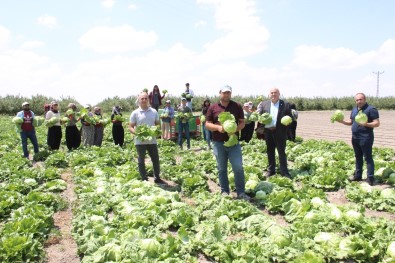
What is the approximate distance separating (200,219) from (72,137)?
10.2 m

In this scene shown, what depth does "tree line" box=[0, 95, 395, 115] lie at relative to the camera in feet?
148

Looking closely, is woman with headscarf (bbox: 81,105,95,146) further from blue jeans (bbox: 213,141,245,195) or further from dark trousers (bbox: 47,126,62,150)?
blue jeans (bbox: 213,141,245,195)

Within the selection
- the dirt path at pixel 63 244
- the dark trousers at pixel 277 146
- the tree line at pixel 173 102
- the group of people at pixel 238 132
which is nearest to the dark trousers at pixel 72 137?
the group of people at pixel 238 132

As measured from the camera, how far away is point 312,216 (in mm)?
6344

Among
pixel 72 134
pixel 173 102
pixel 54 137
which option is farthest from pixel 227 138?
pixel 173 102

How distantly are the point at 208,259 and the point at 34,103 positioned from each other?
45.6 metres

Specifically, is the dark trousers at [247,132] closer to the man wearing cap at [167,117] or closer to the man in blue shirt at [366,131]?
the man wearing cap at [167,117]

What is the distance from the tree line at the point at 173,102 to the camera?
4512 centimetres

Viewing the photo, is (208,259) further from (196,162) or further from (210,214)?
(196,162)

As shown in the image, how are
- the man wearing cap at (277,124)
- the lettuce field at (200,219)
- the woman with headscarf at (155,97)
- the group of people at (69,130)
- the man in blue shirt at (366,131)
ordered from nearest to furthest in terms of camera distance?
1. the lettuce field at (200,219)
2. the man in blue shirt at (366,131)
3. the man wearing cap at (277,124)
4. the group of people at (69,130)
5. the woman with headscarf at (155,97)

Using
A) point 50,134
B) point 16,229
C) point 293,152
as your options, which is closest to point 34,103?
point 50,134

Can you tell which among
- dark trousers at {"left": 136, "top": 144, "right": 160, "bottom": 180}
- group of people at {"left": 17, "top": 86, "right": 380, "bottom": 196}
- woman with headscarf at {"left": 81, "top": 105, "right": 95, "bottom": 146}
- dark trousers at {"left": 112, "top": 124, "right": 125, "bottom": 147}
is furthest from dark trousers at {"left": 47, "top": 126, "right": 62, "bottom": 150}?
dark trousers at {"left": 136, "top": 144, "right": 160, "bottom": 180}

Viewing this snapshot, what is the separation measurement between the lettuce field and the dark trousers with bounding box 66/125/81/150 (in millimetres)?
4650

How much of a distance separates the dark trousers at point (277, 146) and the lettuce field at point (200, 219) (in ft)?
1.55
